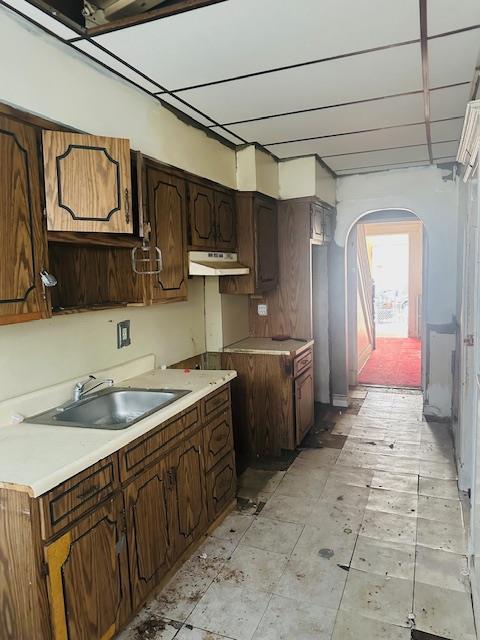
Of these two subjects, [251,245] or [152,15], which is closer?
[152,15]

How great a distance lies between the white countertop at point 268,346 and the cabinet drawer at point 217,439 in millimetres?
944

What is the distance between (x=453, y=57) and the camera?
2.21 metres

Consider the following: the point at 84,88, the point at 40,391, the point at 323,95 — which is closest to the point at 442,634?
the point at 40,391

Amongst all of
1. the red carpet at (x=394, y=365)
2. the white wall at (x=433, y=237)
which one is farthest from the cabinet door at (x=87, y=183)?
the red carpet at (x=394, y=365)

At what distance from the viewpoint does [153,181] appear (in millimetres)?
2512

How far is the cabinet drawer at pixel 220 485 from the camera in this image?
2.59 meters

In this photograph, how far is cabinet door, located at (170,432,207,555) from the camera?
→ 225 centimetres

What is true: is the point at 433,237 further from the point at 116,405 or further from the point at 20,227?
the point at 20,227

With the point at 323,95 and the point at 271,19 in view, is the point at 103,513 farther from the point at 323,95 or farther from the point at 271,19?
the point at 323,95

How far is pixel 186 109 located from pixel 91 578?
2.52 metres

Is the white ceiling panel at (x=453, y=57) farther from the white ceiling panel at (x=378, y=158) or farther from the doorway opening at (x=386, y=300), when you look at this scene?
the doorway opening at (x=386, y=300)

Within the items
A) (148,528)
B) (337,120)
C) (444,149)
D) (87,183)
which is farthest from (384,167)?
(148,528)

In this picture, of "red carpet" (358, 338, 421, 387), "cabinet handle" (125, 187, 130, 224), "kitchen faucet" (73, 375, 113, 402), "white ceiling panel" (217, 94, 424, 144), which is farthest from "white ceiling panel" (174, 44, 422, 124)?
"red carpet" (358, 338, 421, 387)

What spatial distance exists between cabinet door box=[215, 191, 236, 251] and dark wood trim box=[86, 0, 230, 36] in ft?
4.89
